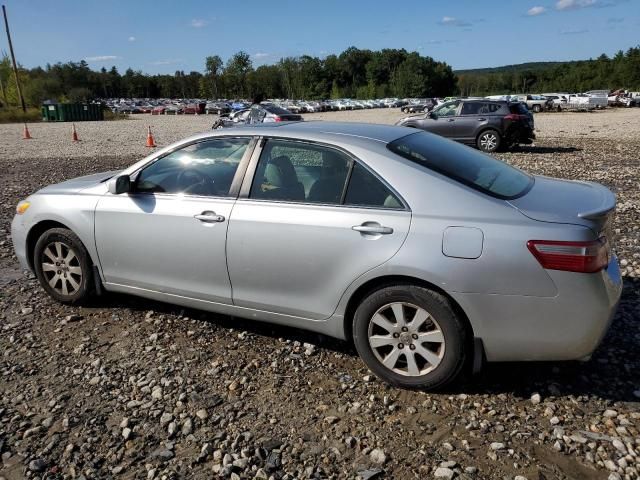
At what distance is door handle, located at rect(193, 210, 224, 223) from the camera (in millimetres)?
3789

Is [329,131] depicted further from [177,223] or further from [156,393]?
[156,393]

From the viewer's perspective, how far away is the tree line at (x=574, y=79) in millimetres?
89875

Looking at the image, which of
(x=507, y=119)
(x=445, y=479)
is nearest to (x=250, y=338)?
(x=445, y=479)

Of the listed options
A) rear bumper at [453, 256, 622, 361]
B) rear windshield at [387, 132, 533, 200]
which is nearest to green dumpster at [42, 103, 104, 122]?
rear windshield at [387, 132, 533, 200]

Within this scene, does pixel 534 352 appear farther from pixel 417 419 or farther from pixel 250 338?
pixel 250 338

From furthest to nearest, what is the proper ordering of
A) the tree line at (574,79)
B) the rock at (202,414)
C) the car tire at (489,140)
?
the tree line at (574,79) → the car tire at (489,140) → the rock at (202,414)

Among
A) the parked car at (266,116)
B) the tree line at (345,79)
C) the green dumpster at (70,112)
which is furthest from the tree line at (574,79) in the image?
the parked car at (266,116)

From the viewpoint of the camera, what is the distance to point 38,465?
2842 mm

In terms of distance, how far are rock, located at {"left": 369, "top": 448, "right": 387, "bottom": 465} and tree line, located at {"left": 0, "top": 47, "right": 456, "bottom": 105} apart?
10827cm

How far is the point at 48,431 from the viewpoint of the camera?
3125 millimetres

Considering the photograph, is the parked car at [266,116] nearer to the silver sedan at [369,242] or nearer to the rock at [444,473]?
the silver sedan at [369,242]

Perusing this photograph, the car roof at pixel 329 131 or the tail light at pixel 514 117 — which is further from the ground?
the car roof at pixel 329 131

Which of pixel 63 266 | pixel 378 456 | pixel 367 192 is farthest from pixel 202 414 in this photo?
pixel 63 266

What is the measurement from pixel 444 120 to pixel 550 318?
15308 millimetres
